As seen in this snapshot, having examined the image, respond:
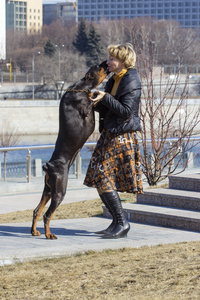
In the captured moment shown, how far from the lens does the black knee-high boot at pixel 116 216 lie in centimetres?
599

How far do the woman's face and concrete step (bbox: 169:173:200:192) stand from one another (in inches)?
88.8

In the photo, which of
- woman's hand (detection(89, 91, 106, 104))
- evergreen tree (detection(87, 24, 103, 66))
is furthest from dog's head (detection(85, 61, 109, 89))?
evergreen tree (detection(87, 24, 103, 66))

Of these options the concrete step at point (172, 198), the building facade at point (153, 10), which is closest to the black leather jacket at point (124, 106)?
the concrete step at point (172, 198)

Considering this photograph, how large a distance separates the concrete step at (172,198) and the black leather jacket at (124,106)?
1.64 metres

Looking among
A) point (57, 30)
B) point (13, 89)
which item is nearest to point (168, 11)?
point (57, 30)

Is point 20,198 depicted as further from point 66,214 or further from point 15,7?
point 15,7

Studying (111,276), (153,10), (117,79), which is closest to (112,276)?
(111,276)

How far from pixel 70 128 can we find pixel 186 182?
2414 millimetres

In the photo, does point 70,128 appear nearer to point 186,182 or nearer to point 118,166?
point 118,166

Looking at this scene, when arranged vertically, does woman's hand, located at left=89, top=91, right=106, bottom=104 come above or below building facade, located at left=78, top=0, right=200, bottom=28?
below

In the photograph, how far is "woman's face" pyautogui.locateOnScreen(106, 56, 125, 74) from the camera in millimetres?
5941

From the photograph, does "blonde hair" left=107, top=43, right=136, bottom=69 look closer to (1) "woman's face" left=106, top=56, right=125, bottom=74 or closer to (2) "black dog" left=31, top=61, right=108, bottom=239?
(1) "woman's face" left=106, top=56, right=125, bottom=74

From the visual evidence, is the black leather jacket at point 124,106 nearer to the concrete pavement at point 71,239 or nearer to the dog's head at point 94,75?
the dog's head at point 94,75

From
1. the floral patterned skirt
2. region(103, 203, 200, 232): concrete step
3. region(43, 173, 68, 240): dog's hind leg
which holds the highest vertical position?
the floral patterned skirt
